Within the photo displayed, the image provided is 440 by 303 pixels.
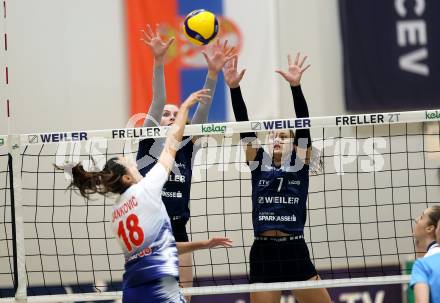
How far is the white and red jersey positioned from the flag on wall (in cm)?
601

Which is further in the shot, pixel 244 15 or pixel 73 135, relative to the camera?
pixel 244 15

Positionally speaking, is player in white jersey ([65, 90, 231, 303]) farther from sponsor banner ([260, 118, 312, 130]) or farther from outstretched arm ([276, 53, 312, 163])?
outstretched arm ([276, 53, 312, 163])

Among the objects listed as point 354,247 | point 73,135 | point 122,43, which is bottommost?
point 354,247

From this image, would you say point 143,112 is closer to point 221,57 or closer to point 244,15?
point 244,15

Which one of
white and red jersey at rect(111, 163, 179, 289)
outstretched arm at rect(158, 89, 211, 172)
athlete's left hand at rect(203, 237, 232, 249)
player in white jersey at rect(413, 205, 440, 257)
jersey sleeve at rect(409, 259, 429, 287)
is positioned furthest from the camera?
→ athlete's left hand at rect(203, 237, 232, 249)

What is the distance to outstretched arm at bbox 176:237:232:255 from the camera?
6.03 metres

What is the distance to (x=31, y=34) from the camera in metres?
11.2

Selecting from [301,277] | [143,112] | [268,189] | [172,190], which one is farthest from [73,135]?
[143,112]

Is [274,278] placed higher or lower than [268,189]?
lower

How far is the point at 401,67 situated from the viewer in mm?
11047

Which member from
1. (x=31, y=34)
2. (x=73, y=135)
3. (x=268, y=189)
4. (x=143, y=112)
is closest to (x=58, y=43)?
(x=31, y=34)

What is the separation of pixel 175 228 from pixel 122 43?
472cm

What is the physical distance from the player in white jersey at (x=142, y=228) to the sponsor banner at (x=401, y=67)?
247 inches

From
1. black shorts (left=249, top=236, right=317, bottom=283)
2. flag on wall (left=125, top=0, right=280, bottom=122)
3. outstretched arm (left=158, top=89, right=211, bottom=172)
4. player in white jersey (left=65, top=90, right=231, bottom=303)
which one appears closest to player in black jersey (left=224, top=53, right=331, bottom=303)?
black shorts (left=249, top=236, right=317, bottom=283)
